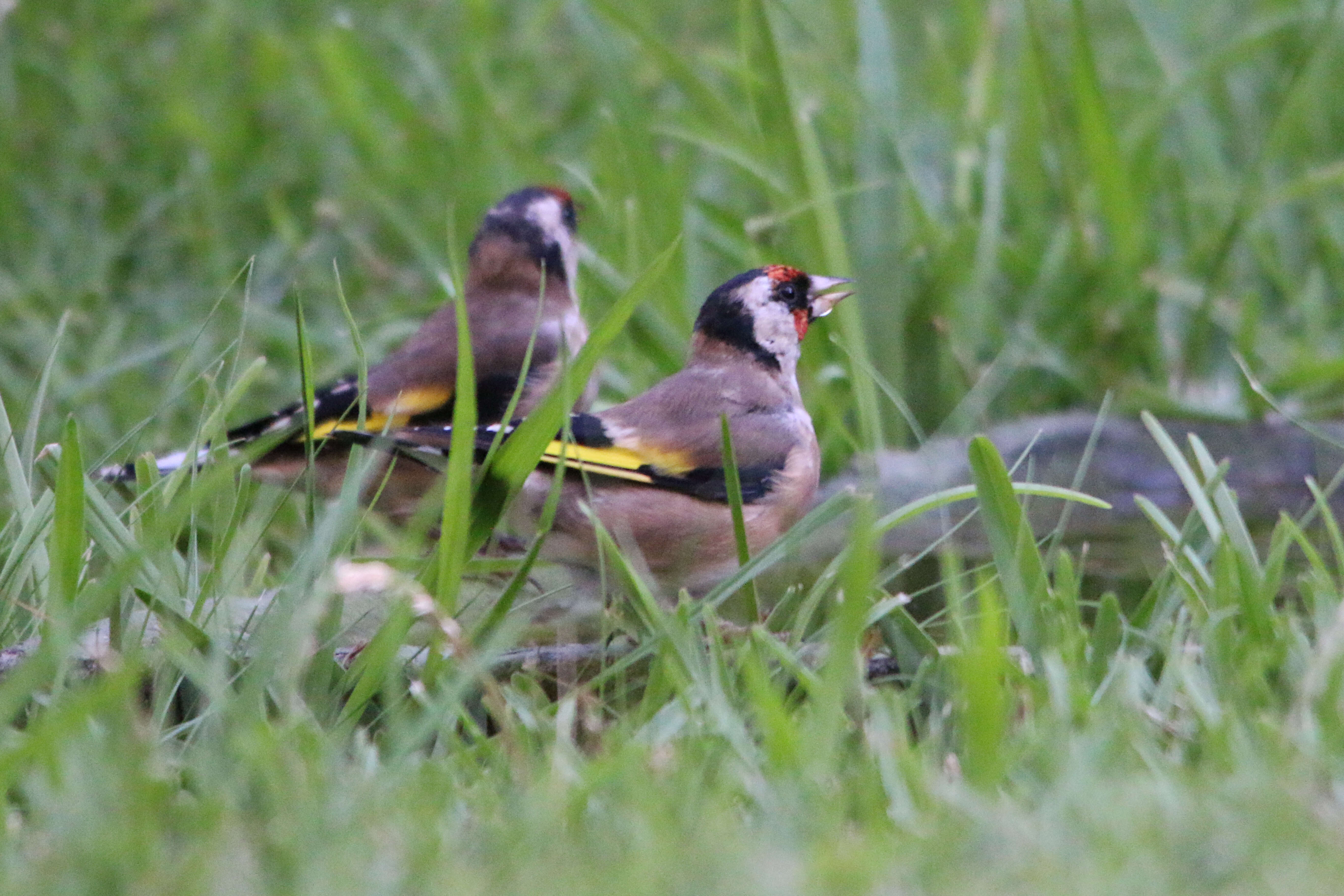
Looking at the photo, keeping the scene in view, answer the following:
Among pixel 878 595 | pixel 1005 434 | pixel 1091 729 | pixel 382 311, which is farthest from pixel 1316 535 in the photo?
pixel 382 311

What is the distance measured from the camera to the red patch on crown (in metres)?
3.67

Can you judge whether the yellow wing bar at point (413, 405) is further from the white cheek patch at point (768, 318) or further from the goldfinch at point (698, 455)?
the white cheek patch at point (768, 318)

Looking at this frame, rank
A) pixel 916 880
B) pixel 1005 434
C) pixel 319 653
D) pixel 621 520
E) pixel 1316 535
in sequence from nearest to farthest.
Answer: pixel 916 880
pixel 319 653
pixel 621 520
pixel 1316 535
pixel 1005 434

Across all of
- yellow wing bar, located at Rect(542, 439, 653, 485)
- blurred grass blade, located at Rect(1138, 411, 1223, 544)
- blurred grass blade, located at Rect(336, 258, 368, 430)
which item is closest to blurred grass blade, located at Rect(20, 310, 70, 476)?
blurred grass blade, located at Rect(336, 258, 368, 430)

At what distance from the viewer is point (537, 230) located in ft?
14.7

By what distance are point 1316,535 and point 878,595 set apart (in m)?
1.47

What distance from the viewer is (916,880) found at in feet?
5.68

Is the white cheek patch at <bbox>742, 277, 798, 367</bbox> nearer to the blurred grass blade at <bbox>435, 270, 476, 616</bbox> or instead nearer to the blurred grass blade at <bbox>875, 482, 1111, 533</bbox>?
the blurred grass blade at <bbox>875, 482, 1111, 533</bbox>

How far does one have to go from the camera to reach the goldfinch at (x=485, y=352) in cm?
390

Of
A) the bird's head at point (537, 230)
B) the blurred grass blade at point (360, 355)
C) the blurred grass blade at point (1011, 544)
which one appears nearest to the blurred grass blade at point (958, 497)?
the blurred grass blade at point (1011, 544)

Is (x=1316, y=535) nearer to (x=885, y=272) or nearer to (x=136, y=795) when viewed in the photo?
(x=885, y=272)

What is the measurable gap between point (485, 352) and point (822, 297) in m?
0.95

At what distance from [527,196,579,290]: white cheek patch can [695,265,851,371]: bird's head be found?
90 cm

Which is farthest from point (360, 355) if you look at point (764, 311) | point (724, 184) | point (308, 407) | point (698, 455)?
point (724, 184)
